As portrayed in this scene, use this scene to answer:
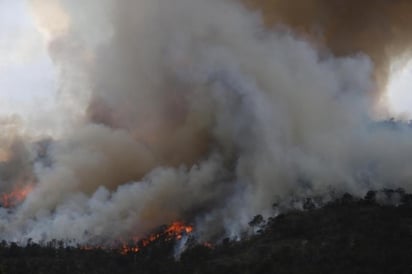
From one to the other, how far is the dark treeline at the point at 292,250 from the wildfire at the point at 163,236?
1.43m

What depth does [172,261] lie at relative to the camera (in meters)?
115

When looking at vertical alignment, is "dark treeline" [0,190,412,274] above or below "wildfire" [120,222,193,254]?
below

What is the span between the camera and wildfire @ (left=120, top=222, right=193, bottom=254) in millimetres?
124500

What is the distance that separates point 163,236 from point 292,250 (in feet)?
110

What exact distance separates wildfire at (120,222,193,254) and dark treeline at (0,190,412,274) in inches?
56.4

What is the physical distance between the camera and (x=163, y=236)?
12606 centimetres

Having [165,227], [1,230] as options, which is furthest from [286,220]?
[1,230]

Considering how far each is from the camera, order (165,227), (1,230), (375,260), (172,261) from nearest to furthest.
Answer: (375,260), (172,261), (165,227), (1,230)

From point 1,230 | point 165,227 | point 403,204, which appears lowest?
point 403,204

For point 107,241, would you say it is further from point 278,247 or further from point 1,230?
point 278,247

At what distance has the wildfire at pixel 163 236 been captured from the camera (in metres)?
124

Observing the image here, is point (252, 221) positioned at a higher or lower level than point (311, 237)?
higher

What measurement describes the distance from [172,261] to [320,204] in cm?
3303

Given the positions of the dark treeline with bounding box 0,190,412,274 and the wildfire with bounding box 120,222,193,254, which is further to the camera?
the wildfire with bounding box 120,222,193,254
